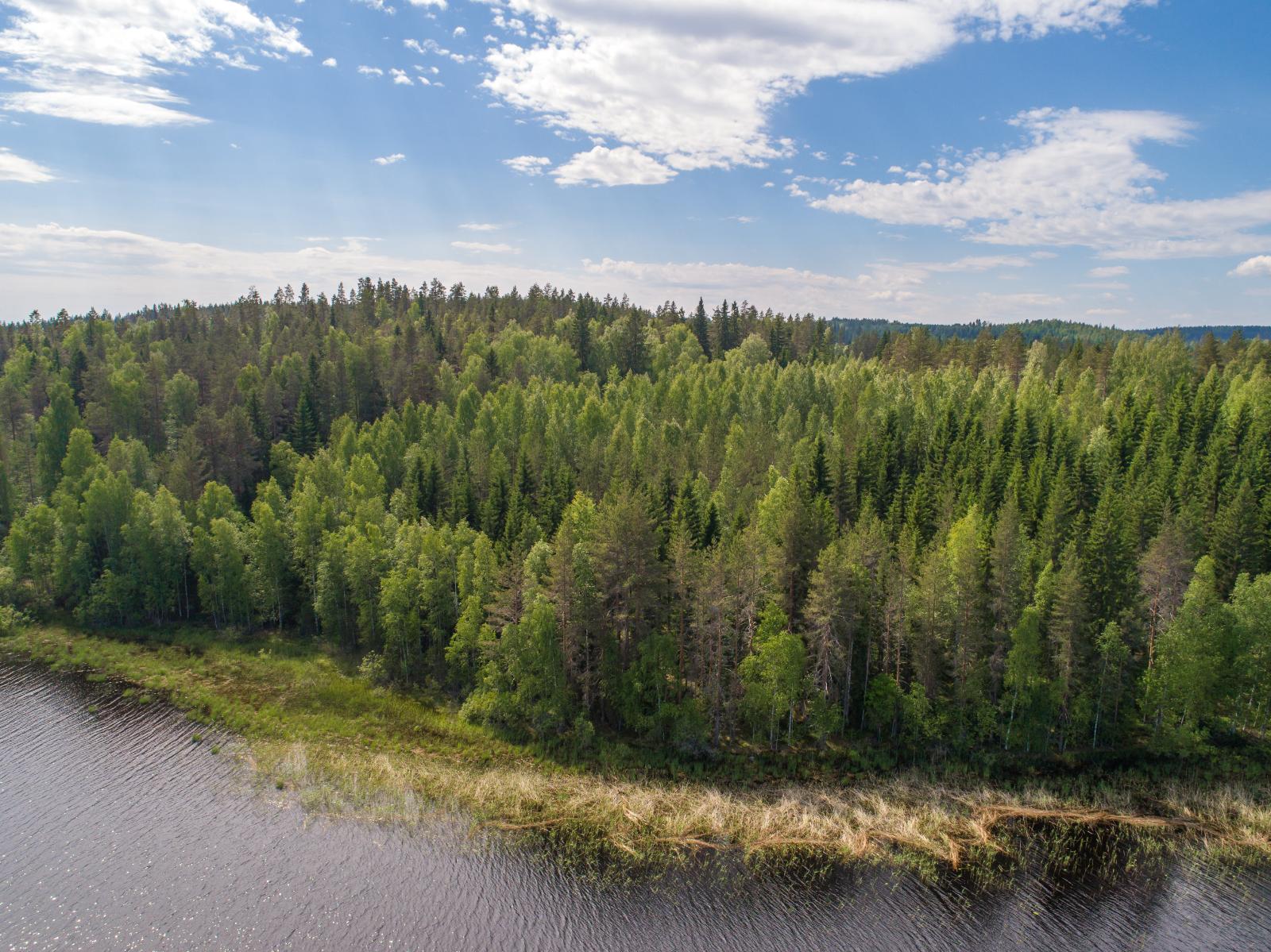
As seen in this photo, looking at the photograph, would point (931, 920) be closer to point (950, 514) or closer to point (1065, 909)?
point (1065, 909)

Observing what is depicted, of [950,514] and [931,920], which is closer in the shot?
[931,920]

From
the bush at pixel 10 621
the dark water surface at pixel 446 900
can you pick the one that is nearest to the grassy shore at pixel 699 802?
the dark water surface at pixel 446 900

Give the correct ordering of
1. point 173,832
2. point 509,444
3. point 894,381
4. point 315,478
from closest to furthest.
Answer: point 173,832 < point 315,478 < point 509,444 < point 894,381

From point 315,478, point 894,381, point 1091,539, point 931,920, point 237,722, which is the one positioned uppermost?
point 894,381

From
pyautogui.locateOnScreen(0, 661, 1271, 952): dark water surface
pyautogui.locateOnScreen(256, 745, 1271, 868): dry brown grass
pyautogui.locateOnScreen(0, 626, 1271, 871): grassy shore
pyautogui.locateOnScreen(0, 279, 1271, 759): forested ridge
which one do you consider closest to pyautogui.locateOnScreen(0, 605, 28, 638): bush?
pyautogui.locateOnScreen(0, 279, 1271, 759): forested ridge

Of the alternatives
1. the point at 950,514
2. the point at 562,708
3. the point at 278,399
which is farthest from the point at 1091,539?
the point at 278,399

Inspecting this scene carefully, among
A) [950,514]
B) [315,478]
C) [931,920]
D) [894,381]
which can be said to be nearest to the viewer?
[931,920]

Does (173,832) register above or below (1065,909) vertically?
below
